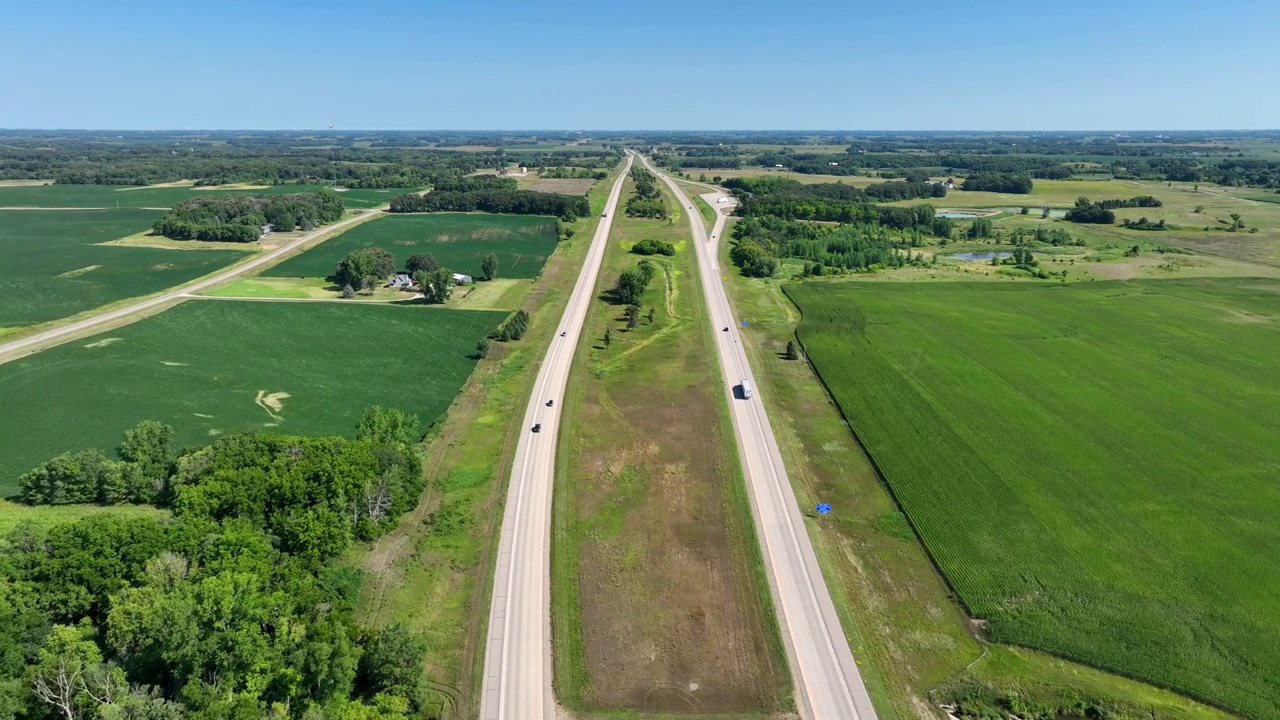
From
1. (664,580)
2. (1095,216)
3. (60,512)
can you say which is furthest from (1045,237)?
(60,512)

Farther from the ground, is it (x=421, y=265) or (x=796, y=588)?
(x=421, y=265)

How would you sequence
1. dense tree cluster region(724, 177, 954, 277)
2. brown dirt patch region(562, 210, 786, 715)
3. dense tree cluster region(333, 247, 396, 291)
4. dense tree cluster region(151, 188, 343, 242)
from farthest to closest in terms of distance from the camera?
dense tree cluster region(151, 188, 343, 242)
dense tree cluster region(724, 177, 954, 277)
dense tree cluster region(333, 247, 396, 291)
brown dirt patch region(562, 210, 786, 715)

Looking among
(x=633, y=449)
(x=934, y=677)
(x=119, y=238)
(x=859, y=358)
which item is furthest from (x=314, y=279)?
(x=934, y=677)

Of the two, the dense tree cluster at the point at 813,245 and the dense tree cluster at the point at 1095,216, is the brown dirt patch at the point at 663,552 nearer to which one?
the dense tree cluster at the point at 813,245

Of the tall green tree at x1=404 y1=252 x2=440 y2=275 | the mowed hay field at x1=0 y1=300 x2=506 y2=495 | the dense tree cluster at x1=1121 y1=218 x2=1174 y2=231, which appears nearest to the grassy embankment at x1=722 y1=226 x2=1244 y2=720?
the mowed hay field at x1=0 y1=300 x2=506 y2=495

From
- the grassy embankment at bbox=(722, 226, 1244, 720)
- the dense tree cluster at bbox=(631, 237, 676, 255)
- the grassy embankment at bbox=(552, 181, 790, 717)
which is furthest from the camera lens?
the dense tree cluster at bbox=(631, 237, 676, 255)

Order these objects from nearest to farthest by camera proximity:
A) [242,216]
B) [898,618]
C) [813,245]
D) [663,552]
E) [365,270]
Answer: [898,618] → [663,552] → [365,270] → [813,245] → [242,216]

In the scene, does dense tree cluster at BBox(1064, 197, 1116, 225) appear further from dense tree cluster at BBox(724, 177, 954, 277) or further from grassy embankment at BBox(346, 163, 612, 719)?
grassy embankment at BBox(346, 163, 612, 719)

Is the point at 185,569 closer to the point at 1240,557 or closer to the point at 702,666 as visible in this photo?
the point at 702,666

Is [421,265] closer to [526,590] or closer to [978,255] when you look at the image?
[526,590]
